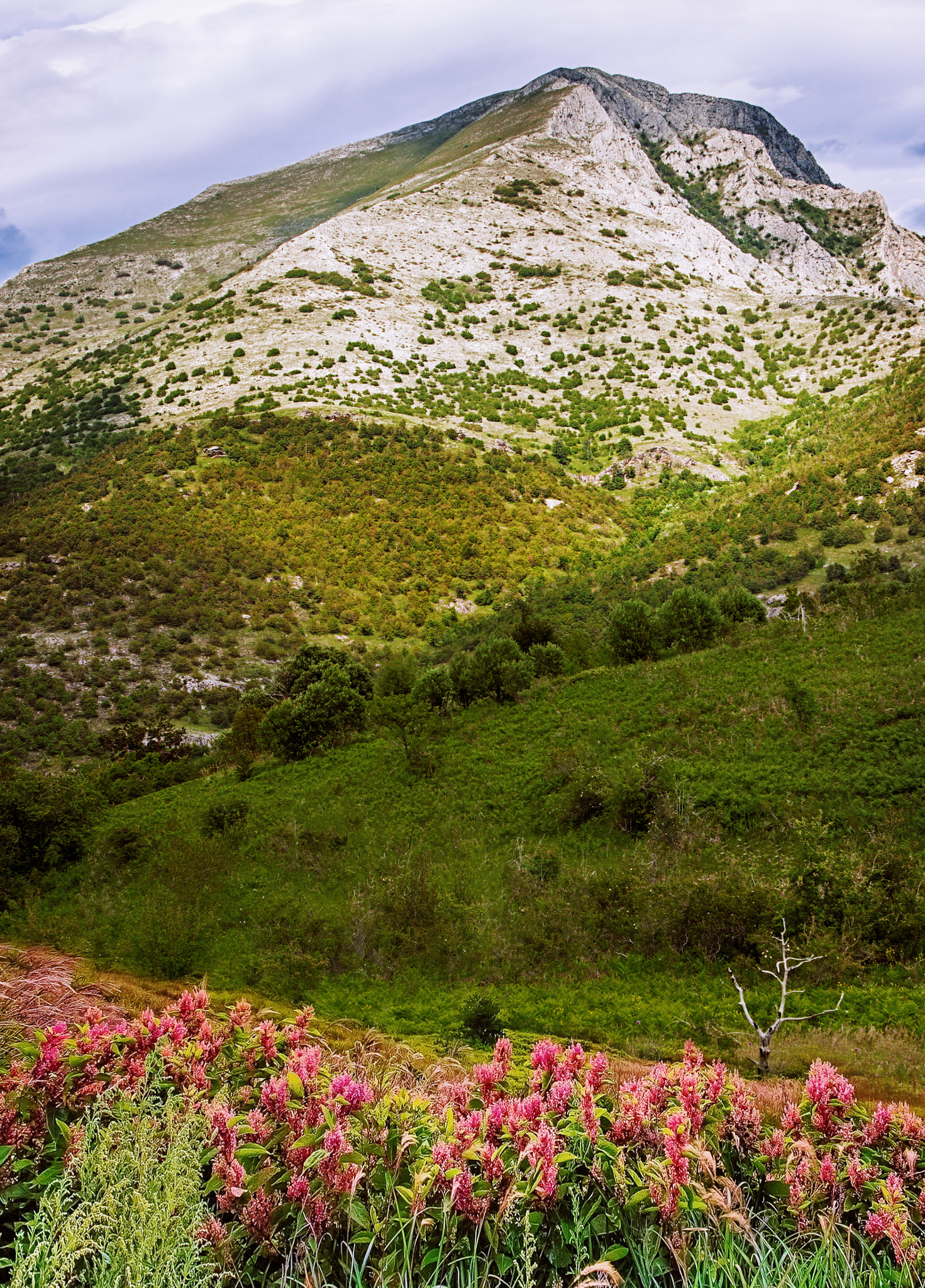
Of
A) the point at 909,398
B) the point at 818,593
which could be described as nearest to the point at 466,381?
the point at 909,398

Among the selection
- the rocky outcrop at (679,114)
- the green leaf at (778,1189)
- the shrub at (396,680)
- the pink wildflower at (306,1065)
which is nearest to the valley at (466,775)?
the green leaf at (778,1189)

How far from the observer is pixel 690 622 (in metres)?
24.9

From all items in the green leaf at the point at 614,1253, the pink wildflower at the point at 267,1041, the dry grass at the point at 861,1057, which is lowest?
the dry grass at the point at 861,1057

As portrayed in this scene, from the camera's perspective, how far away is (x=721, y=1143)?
151 inches

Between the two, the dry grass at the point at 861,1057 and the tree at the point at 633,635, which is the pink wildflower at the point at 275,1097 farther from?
the tree at the point at 633,635

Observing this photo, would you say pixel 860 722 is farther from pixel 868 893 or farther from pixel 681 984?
pixel 681 984

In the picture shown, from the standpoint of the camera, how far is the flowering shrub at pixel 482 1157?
125 inches

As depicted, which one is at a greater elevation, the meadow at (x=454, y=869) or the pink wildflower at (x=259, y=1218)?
the pink wildflower at (x=259, y=1218)

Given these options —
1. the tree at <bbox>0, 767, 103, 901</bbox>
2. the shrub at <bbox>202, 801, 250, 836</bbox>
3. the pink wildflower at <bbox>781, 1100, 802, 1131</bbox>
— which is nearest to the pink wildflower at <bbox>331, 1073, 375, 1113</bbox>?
the pink wildflower at <bbox>781, 1100, 802, 1131</bbox>

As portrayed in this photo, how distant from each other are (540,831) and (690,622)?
10.8 m

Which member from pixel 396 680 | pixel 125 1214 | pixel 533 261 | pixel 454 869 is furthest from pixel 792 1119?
pixel 533 261

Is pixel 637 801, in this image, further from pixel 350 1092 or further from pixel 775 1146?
pixel 350 1092

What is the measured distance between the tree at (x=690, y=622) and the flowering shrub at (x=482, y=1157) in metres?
21.3

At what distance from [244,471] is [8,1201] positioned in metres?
48.2
